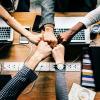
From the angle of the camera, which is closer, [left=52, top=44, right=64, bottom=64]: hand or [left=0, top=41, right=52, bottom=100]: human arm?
[left=0, top=41, right=52, bottom=100]: human arm

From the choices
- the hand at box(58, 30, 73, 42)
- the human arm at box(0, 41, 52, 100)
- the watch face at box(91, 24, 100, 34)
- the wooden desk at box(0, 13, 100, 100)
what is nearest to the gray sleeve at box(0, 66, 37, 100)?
the human arm at box(0, 41, 52, 100)

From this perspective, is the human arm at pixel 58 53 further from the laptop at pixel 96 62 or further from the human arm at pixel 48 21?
the laptop at pixel 96 62

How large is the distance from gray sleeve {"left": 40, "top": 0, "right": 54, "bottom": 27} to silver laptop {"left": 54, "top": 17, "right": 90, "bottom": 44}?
0.07 metres

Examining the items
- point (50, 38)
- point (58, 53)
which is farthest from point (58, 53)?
point (50, 38)

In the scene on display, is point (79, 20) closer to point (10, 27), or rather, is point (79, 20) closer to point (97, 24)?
point (97, 24)

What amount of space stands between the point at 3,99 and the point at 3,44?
527 millimetres

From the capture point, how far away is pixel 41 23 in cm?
191

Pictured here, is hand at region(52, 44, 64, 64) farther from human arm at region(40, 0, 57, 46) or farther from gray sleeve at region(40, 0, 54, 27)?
gray sleeve at region(40, 0, 54, 27)

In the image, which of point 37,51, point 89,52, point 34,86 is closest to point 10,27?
point 37,51

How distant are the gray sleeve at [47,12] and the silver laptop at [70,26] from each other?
0.07m

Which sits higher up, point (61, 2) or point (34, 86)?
point (61, 2)

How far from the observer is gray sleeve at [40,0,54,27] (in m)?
1.87

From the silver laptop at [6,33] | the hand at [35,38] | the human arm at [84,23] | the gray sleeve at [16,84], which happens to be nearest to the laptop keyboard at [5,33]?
the silver laptop at [6,33]

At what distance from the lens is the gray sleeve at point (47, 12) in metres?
1.87
